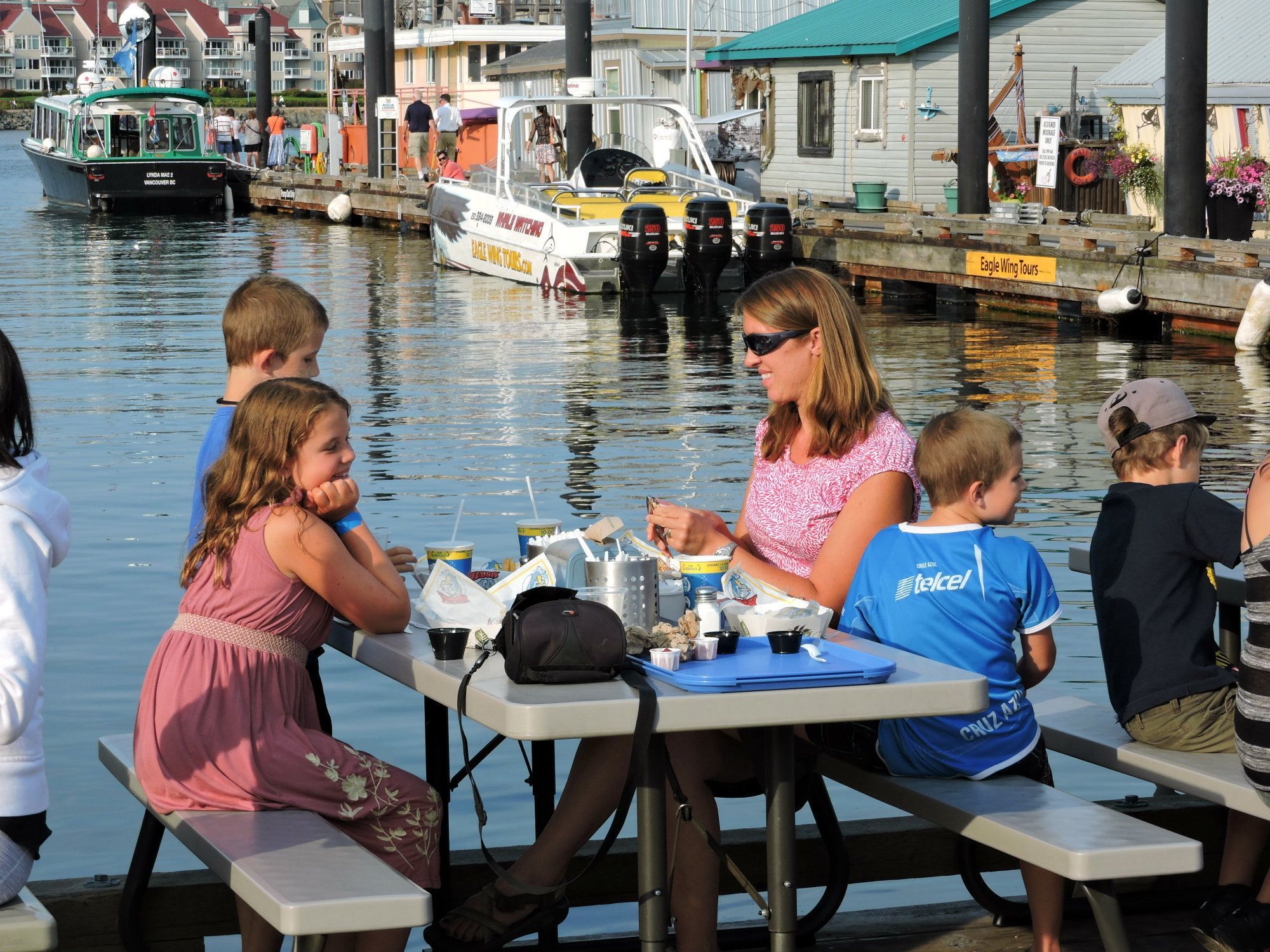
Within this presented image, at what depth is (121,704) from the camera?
260 inches

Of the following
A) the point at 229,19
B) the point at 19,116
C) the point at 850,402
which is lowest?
the point at 850,402

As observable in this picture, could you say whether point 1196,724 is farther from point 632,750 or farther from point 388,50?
point 388,50

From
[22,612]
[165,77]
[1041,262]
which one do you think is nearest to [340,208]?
[165,77]

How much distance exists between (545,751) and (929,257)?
58.3ft


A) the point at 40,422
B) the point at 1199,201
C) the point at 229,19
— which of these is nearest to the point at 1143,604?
the point at 40,422

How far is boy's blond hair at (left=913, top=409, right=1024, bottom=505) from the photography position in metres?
3.70

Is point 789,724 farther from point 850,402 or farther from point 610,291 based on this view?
point 610,291

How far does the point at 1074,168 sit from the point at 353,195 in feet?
55.8

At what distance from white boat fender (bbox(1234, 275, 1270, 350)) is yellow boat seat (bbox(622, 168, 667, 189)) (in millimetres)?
8979

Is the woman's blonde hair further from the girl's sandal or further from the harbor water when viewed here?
the harbor water

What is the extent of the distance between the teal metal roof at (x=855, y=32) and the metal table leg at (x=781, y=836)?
2606 centimetres

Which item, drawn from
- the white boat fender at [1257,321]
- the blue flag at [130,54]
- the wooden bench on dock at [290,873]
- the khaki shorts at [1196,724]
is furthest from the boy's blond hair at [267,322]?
the blue flag at [130,54]

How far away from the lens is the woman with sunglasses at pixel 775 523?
12.1 ft

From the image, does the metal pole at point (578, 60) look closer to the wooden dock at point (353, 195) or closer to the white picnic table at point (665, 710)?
the wooden dock at point (353, 195)
